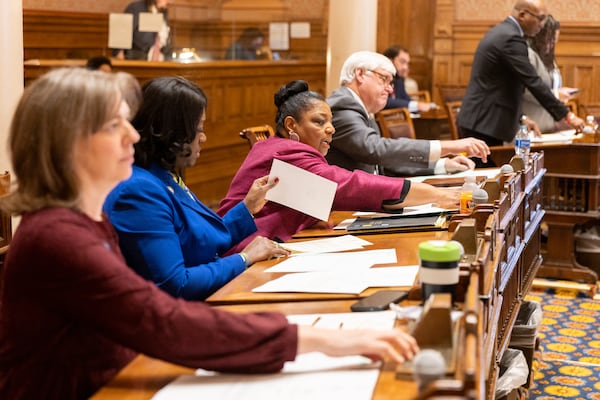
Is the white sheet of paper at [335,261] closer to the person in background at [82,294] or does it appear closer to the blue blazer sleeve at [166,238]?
the blue blazer sleeve at [166,238]

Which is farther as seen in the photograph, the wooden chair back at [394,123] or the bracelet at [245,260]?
the wooden chair back at [394,123]

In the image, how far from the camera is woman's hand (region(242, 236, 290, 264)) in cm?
285

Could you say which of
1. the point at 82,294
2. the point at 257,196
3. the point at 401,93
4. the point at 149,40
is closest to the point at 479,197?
the point at 257,196

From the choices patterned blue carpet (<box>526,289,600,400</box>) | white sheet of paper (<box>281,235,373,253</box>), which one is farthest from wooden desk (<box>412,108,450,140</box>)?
white sheet of paper (<box>281,235,373,253</box>)

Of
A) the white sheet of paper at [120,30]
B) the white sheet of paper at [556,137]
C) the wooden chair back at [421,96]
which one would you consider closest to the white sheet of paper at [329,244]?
the white sheet of paper at [556,137]

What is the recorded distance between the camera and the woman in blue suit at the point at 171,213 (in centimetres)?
236

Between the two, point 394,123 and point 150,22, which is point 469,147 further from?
point 150,22

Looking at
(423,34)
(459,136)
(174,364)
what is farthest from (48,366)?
(423,34)

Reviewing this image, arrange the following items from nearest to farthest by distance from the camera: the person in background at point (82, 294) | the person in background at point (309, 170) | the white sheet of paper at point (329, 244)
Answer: the person in background at point (82, 294) → the white sheet of paper at point (329, 244) → the person in background at point (309, 170)

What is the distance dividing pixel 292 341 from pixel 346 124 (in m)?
2.78

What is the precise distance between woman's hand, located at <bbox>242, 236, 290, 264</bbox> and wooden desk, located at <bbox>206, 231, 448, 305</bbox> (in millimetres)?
23

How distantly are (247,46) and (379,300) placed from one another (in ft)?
30.4

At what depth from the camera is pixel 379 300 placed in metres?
2.20

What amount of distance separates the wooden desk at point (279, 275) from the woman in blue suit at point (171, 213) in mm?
54
